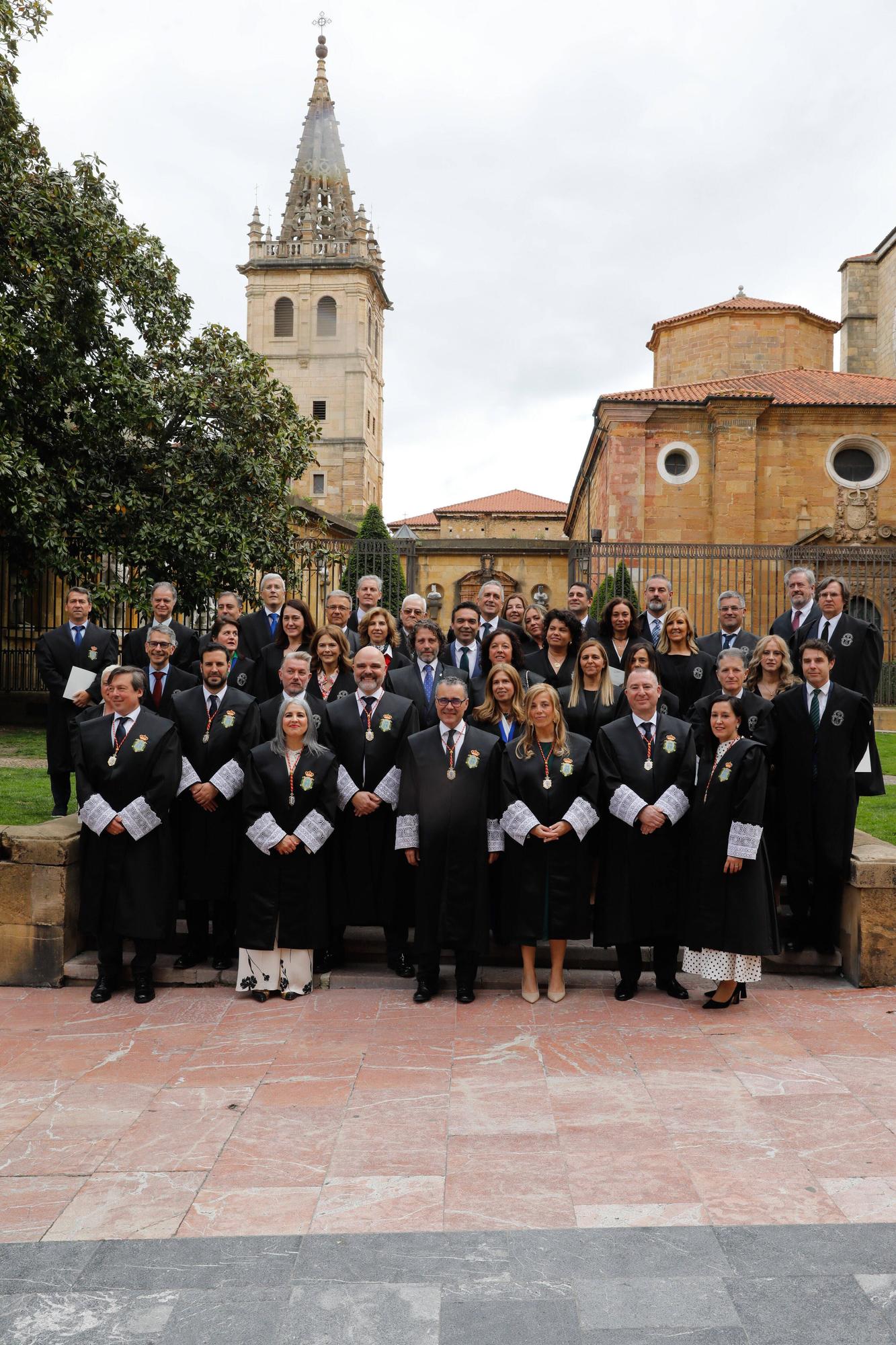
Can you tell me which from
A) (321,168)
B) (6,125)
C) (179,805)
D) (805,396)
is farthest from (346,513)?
(179,805)

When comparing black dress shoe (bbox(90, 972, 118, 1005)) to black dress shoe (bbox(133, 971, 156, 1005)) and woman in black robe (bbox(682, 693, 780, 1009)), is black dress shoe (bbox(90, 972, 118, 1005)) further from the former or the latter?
woman in black robe (bbox(682, 693, 780, 1009))

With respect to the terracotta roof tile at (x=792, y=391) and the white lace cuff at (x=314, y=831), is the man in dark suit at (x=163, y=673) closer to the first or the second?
the white lace cuff at (x=314, y=831)

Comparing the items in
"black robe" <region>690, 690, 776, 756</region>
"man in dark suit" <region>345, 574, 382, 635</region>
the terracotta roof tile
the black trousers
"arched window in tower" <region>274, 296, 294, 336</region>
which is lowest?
the black trousers

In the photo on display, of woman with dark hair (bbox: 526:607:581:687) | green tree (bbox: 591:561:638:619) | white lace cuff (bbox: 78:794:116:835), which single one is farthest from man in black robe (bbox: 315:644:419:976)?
green tree (bbox: 591:561:638:619)

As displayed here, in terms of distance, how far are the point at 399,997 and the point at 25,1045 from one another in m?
2.04

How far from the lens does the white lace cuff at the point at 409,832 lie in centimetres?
623

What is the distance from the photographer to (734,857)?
586 centimetres

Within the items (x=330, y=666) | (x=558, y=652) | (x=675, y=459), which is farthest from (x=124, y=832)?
(x=675, y=459)

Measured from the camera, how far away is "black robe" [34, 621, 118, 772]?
8727 mm

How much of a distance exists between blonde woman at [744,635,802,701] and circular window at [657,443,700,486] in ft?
79.4

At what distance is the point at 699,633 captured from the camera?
26.7 metres

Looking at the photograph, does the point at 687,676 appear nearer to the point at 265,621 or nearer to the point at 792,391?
the point at 265,621

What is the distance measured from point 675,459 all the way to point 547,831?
25.9m

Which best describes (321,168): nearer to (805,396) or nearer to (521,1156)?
(805,396)
